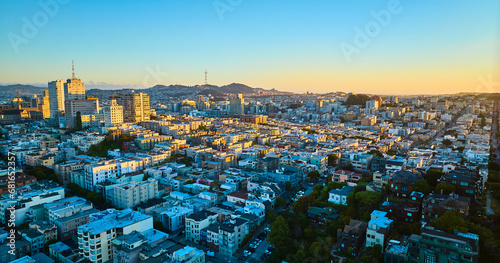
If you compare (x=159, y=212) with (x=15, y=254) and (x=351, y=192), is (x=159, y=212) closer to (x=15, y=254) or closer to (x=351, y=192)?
(x=15, y=254)

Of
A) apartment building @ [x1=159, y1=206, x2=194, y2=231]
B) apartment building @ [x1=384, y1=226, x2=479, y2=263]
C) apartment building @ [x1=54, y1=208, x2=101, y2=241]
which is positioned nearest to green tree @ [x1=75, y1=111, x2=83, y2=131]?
apartment building @ [x1=54, y1=208, x2=101, y2=241]

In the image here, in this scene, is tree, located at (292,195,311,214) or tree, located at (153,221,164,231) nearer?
tree, located at (153,221,164,231)

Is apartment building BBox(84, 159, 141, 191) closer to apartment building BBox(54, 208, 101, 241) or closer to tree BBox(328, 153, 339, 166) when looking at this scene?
apartment building BBox(54, 208, 101, 241)

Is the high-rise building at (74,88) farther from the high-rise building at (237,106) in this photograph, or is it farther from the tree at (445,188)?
the tree at (445,188)

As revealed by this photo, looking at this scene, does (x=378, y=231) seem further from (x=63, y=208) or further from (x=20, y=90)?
(x=20, y=90)

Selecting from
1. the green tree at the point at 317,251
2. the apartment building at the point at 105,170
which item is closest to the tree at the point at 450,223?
the green tree at the point at 317,251

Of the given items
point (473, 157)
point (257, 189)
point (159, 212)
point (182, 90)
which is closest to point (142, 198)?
point (159, 212)

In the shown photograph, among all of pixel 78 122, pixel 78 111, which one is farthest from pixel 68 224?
pixel 78 111
